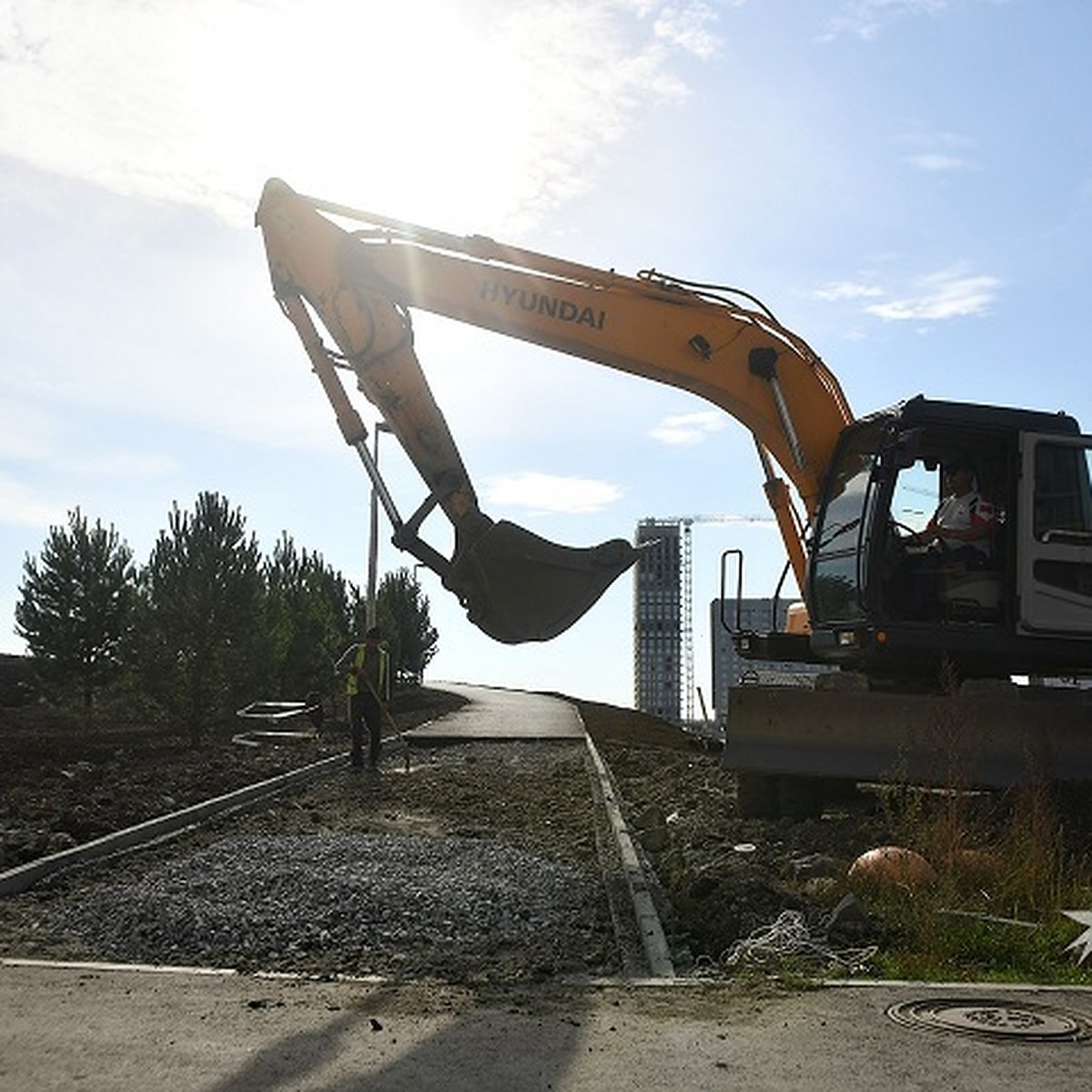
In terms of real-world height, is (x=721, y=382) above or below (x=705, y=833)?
above

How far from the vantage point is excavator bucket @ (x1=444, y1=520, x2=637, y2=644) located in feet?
34.6

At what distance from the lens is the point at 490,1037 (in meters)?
4.99

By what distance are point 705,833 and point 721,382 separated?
406 centimetres

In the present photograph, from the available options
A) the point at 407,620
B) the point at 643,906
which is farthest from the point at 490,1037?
the point at 407,620

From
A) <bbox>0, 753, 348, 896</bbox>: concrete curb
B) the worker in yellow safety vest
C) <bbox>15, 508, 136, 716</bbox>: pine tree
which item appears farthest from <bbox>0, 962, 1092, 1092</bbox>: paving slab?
<bbox>15, 508, 136, 716</bbox>: pine tree

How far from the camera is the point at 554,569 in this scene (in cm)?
1062

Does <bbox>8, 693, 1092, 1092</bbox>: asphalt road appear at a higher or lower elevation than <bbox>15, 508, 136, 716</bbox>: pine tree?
lower

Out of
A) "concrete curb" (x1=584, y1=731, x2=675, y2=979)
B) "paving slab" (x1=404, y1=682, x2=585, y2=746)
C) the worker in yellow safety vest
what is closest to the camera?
"concrete curb" (x1=584, y1=731, x2=675, y2=979)

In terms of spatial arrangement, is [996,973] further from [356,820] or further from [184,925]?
[356,820]

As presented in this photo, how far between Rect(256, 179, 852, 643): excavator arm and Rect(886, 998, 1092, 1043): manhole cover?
6.46m

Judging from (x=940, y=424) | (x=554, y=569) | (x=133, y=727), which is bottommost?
(x=133, y=727)

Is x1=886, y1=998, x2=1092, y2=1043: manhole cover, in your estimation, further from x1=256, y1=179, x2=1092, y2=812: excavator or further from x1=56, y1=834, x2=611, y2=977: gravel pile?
x1=256, y1=179, x2=1092, y2=812: excavator

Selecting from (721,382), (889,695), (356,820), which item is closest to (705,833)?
(889,695)

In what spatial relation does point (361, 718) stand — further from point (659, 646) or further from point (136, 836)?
point (659, 646)
